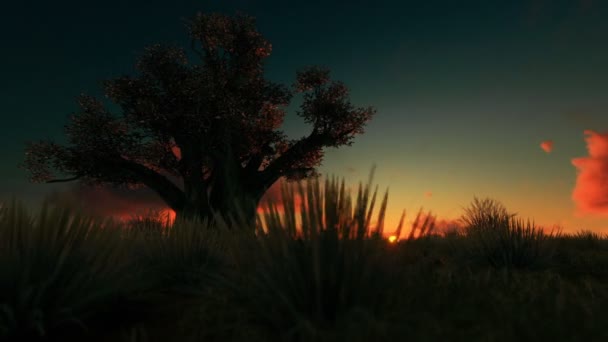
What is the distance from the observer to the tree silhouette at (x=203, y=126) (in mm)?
17312

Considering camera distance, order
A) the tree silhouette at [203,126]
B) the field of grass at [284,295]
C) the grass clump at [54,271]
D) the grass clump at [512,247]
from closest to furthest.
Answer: the field of grass at [284,295] < the grass clump at [54,271] < the grass clump at [512,247] < the tree silhouette at [203,126]

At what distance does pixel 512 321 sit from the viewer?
2566 mm

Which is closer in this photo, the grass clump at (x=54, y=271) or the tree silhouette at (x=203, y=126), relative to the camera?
the grass clump at (x=54, y=271)

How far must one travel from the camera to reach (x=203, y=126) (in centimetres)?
1711

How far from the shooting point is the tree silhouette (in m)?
17.3

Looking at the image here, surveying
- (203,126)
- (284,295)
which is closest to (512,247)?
(284,295)

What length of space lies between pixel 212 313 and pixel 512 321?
6.25 feet

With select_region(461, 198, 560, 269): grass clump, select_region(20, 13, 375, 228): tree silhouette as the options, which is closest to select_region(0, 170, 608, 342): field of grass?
select_region(461, 198, 560, 269): grass clump

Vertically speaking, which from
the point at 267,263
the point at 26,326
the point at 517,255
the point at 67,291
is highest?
the point at 517,255

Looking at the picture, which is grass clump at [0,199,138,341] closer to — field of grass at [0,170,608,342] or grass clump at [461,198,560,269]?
field of grass at [0,170,608,342]

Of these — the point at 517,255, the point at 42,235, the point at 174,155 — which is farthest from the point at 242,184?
the point at 42,235

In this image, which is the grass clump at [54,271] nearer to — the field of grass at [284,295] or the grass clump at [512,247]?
the field of grass at [284,295]

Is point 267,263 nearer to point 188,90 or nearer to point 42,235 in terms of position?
point 42,235

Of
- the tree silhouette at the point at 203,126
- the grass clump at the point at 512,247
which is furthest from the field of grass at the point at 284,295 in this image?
the tree silhouette at the point at 203,126
